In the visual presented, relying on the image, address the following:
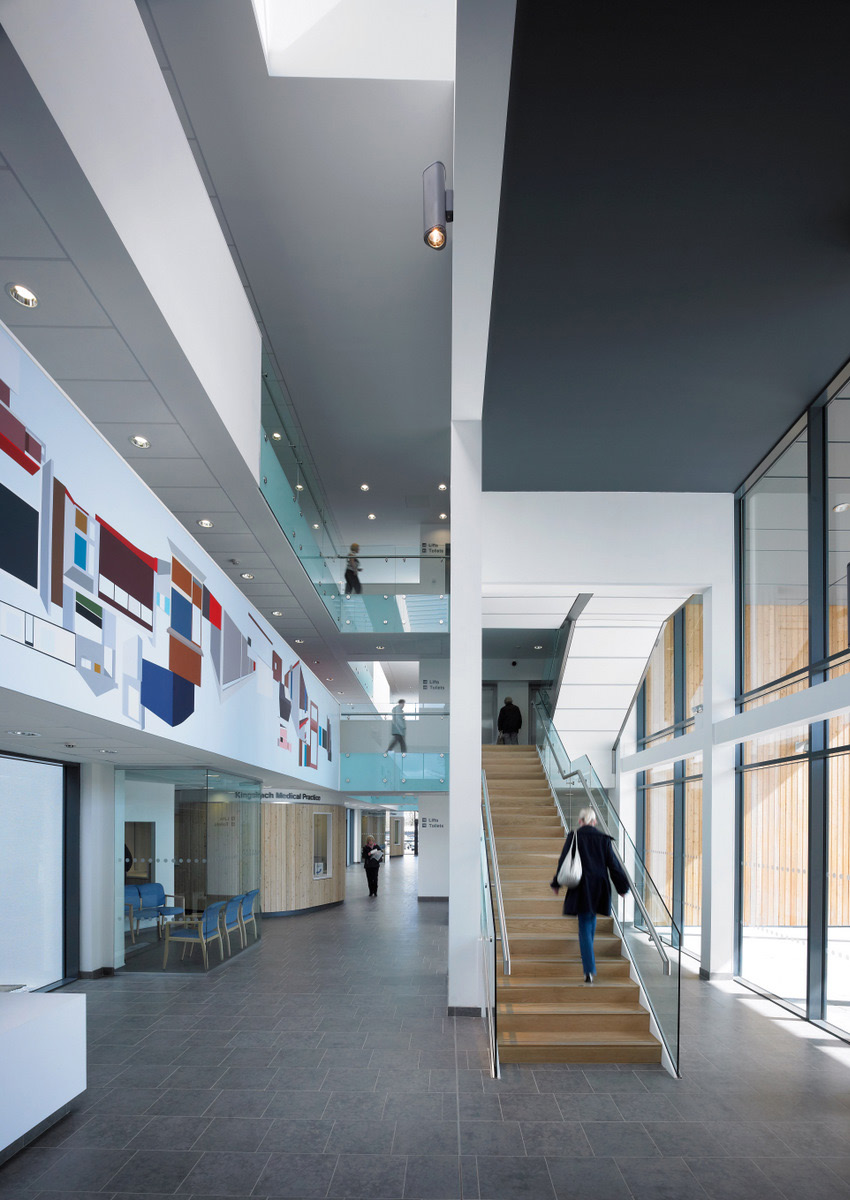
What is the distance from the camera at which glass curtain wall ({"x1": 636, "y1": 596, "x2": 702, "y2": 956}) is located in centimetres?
1286

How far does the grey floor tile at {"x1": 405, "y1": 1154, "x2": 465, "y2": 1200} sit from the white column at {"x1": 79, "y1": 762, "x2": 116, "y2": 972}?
262 inches

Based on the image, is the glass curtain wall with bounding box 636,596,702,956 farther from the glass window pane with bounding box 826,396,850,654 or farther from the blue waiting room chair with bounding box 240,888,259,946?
the blue waiting room chair with bounding box 240,888,259,946

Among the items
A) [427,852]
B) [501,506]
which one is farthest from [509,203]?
[427,852]

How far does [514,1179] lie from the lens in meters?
4.78

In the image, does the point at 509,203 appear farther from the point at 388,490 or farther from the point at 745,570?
the point at 388,490

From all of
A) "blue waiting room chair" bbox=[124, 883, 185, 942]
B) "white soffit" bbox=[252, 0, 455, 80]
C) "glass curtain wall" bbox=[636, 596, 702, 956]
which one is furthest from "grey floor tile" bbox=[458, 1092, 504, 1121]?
"white soffit" bbox=[252, 0, 455, 80]

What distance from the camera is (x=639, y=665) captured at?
1548 cm

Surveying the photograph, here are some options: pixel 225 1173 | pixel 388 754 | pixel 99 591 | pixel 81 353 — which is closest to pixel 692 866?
pixel 388 754

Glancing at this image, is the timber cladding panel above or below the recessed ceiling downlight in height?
below

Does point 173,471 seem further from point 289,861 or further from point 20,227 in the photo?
point 289,861

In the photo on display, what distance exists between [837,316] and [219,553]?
8.40 metres

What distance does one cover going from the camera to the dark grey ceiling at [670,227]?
468cm

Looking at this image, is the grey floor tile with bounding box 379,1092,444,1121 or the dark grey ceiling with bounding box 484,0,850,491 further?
the grey floor tile with bounding box 379,1092,444,1121

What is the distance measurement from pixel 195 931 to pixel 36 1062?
651 centimetres
